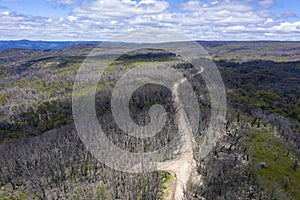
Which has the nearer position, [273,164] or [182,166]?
[182,166]

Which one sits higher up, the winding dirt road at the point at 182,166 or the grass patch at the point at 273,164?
the winding dirt road at the point at 182,166

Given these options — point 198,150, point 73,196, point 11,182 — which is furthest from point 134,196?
point 11,182

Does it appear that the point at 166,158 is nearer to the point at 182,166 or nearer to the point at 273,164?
the point at 182,166

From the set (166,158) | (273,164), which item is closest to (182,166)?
(166,158)

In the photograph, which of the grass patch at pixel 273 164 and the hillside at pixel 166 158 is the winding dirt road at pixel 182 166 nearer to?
the hillside at pixel 166 158

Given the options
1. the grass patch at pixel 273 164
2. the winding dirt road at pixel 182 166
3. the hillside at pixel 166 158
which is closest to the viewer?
the winding dirt road at pixel 182 166

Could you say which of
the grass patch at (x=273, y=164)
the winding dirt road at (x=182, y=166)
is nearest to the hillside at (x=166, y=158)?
the grass patch at (x=273, y=164)

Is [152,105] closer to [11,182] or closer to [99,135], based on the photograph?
[99,135]

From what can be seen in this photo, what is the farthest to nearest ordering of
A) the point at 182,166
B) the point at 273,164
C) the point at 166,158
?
the point at 273,164, the point at 166,158, the point at 182,166

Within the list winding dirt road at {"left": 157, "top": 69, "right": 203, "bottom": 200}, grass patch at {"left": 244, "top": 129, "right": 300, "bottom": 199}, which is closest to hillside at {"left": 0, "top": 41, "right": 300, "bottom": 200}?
grass patch at {"left": 244, "top": 129, "right": 300, "bottom": 199}

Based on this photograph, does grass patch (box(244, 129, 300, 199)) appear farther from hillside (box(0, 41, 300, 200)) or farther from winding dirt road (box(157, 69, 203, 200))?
winding dirt road (box(157, 69, 203, 200))

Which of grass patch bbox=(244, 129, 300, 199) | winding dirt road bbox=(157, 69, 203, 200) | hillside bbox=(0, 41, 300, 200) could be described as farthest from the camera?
grass patch bbox=(244, 129, 300, 199)
